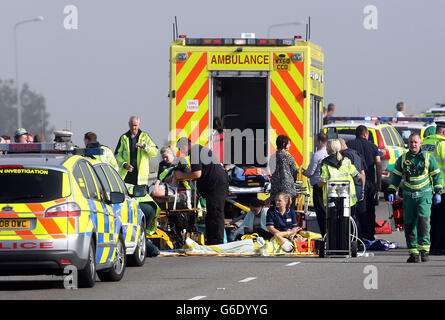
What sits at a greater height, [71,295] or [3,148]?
[3,148]

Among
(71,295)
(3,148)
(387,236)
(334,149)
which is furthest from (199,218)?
(71,295)

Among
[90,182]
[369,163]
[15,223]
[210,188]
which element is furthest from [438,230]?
[15,223]

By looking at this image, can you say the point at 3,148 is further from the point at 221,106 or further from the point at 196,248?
the point at 221,106

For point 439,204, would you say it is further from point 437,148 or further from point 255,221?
point 255,221

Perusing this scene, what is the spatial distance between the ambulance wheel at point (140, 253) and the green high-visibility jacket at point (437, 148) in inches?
171

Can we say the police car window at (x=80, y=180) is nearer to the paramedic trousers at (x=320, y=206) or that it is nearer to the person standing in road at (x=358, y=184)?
the person standing in road at (x=358, y=184)

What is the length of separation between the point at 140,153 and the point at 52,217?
7.84 metres

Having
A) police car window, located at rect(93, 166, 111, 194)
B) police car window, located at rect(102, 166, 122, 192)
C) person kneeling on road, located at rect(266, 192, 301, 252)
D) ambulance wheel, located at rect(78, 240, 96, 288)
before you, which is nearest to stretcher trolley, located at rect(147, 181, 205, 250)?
person kneeling on road, located at rect(266, 192, 301, 252)

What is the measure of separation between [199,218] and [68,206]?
21.5ft

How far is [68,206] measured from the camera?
13.3 meters

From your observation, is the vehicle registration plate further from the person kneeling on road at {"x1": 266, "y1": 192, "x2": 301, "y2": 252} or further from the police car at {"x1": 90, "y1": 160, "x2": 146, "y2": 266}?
the person kneeling on road at {"x1": 266, "y1": 192, "x2": 301, "y2": 252}

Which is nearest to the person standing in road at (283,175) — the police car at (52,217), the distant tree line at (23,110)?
the police car at (52,217)

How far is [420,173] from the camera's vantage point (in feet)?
57.0

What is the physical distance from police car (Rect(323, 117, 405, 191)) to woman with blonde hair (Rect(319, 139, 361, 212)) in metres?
10.2
